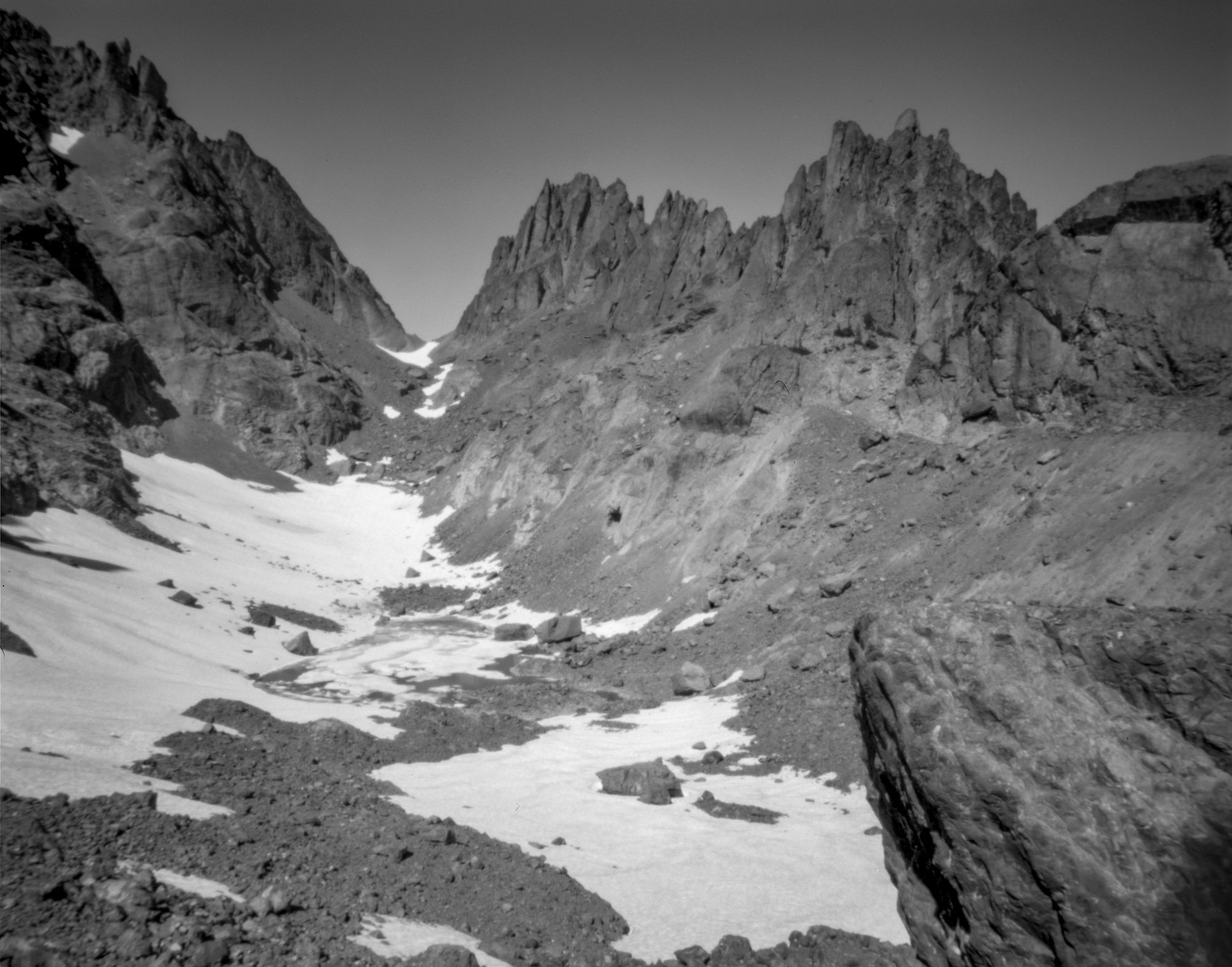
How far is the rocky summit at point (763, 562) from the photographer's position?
Result: 610cm

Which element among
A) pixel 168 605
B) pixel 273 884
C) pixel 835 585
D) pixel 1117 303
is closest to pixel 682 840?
pixel 273 884

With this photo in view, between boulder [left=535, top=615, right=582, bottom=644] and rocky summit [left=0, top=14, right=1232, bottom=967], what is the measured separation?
0.25 m

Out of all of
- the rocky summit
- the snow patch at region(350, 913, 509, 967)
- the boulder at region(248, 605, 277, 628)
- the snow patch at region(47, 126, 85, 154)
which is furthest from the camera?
A: the snow patch at region(47, 126, 85, 154)

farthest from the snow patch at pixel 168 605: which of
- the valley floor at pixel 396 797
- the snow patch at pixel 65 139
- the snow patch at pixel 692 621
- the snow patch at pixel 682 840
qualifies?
the snow patch at pixel 65 139

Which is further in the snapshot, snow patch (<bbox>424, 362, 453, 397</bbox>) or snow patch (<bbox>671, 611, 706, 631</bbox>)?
snow patch (<bbox>424, 362, 453, 397</bbox>)

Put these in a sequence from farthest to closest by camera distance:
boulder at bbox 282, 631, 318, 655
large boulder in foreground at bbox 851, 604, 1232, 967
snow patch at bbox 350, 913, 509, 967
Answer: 1. boulder at bbox 282, 631, 318, 655
2. snow patch at bbox 350, 913, 509, 967
3. large boulder in foreground at bbox 851, 604, 1232, 967

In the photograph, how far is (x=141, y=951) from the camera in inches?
239

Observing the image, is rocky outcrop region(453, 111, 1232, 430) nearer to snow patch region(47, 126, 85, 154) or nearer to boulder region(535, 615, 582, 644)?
boulder region(535, 615, 582, 644)

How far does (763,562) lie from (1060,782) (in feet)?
95.4

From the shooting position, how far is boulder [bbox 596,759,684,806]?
15914mm

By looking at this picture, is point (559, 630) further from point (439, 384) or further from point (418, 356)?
point (418, 356)

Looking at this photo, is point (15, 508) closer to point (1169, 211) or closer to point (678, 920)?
point (678, 920)

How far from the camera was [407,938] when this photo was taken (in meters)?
8.08

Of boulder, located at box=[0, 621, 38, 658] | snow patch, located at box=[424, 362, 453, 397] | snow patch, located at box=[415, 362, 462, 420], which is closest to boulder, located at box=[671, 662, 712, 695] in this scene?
boulder, located at box=[0, 621, 38, 658]
